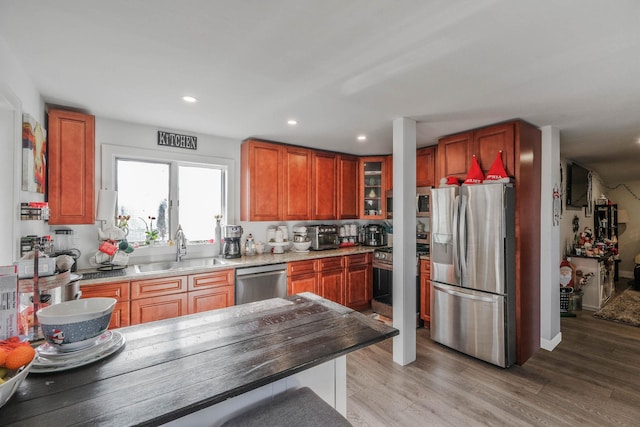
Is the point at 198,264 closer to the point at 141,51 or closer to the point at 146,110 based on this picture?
the point at 146,110

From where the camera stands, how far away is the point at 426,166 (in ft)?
13.0

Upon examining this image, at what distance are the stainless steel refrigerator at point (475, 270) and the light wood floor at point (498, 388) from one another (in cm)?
24

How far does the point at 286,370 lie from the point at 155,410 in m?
0.39

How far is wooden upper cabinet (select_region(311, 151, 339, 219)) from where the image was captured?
4113 mm

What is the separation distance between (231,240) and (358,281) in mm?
1802

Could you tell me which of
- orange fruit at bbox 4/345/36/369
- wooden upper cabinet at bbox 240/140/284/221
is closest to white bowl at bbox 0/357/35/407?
orange fruit at bbox 4/345/36/369

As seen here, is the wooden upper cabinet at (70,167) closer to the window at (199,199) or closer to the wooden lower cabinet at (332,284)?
the window at (199,199)

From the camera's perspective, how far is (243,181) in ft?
12.1

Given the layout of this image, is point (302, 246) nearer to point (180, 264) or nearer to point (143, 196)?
point (180, 264)

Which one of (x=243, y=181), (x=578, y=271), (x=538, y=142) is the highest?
(x=538, y=142)

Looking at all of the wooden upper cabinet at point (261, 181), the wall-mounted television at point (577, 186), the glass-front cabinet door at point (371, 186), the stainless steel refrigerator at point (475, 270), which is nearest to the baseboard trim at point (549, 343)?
the stainless steel refrigerator at point (475, 270)

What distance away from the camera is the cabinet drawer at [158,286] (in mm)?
2554

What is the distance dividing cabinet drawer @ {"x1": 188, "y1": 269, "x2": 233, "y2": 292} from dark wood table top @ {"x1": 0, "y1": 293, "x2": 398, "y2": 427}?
146 cm

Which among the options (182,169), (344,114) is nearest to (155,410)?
(344,114)
